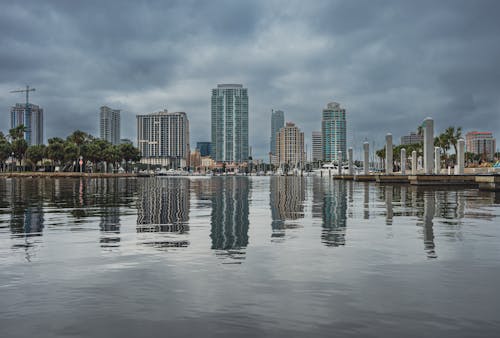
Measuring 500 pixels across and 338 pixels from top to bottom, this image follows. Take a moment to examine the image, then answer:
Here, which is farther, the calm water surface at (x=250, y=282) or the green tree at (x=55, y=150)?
the green tree at (x=55, y=150)

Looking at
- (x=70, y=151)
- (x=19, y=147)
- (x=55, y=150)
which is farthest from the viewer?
(x=19, y=147)

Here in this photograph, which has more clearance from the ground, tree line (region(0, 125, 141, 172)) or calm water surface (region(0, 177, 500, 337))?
tree line (region(0, 125, 141, 172))

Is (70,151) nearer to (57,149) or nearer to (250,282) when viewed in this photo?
(57,149)

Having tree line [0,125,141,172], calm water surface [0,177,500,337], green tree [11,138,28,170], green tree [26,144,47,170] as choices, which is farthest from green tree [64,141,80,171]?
calm water surface [0,177,500,337]

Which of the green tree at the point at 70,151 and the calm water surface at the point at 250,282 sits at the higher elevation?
the green tree at the point at 70,151

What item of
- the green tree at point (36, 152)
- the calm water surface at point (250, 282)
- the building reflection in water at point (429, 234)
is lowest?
the calm water surface at point (250, 282)

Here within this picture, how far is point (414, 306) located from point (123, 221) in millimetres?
Answer: 16611

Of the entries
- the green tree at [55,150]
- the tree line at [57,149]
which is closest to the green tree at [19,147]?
the tree line at [57,149]

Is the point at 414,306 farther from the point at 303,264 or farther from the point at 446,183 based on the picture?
the point at 446,183

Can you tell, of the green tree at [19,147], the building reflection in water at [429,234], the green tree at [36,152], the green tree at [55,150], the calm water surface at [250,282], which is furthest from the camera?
the green tree at [19,147]

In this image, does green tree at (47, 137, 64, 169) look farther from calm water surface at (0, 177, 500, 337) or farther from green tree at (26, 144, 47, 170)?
calm water surface at (0, 177, 500, 337)

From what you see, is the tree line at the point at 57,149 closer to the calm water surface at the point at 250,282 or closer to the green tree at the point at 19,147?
the green tree at the point at 19,147

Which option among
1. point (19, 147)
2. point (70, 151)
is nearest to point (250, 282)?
point (70, 151)

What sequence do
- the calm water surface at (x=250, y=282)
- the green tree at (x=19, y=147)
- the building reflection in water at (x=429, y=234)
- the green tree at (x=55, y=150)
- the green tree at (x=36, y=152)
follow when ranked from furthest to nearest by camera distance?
the green tree at (x=19, y=147)
the green tree at (x=36, y=152)
the green tree at (x=55, y=150)
the building reflection in water at (x=429, y=234)
the calm water surface at (x=250, y=282)
